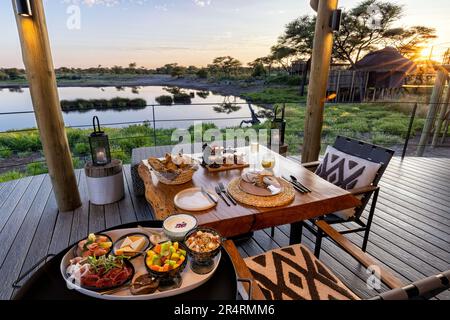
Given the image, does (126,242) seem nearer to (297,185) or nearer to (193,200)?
(193,200)

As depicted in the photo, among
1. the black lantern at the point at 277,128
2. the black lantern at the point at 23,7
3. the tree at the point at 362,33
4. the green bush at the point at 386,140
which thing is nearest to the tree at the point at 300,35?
the tree at the point at 362,33

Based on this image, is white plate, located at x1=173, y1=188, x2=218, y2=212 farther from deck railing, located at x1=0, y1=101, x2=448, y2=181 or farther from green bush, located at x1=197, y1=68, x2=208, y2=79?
green bush, located at x1=197, y1=68, x2=208, y2=79

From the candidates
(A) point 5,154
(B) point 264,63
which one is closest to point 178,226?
(A) point 5,154

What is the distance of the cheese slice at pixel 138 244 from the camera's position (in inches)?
34.6

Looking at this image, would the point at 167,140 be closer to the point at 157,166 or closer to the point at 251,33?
the point at 251,33

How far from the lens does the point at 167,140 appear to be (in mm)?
7695

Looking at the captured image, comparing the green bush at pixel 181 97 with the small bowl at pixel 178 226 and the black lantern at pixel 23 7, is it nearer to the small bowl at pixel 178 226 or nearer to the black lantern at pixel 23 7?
the black lantern at pixel 23 7

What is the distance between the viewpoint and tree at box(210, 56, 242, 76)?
226 inches

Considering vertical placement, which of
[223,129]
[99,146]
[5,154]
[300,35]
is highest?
[300,35]

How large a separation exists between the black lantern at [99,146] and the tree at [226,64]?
3.85 metres

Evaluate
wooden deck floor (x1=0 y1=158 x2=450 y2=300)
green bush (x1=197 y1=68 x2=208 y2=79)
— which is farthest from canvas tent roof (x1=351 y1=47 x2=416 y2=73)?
wooden deck floor (x1=0 y1=158 x2=450 y2=300)

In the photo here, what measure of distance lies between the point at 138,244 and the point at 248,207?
560mm

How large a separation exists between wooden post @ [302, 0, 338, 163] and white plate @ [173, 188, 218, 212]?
85.9 inches

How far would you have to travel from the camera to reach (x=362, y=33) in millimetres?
10711
